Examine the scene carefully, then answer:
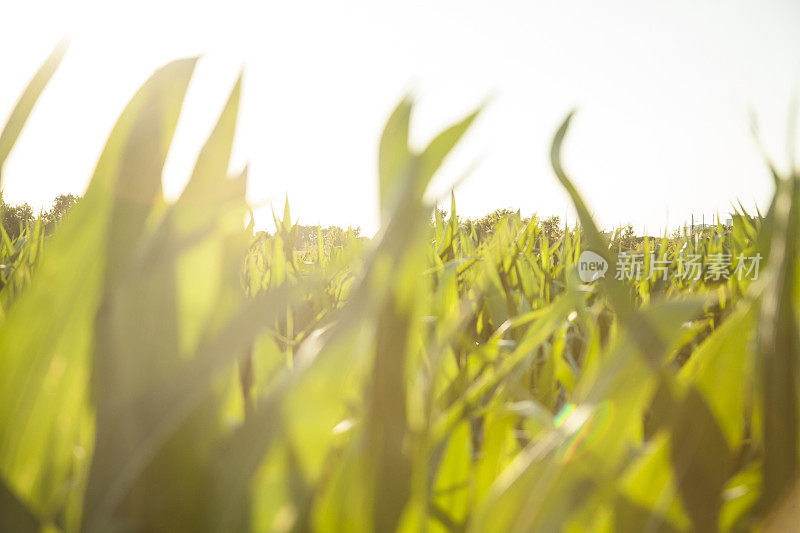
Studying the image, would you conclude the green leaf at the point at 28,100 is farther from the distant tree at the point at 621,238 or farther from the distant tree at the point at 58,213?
the distant tree at the point at 621,238

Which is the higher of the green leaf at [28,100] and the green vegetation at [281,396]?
the green leaf at [28,100]

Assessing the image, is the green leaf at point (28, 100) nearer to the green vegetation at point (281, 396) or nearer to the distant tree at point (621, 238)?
the green vegetation at point (281, 396)

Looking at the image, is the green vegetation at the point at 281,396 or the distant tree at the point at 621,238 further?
the distant tree at the point at 621,238

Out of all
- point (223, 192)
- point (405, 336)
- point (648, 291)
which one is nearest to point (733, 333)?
point (405, 336)

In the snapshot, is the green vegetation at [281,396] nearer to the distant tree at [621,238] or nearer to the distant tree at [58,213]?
the distant tree at [58,213]

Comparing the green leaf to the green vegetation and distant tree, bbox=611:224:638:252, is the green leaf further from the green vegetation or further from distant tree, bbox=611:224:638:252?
distant tree, bbox=611:224:638:252

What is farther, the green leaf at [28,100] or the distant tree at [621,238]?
the distant tree at [621,238]

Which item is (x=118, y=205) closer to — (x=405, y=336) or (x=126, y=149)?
(x=126, y=149)

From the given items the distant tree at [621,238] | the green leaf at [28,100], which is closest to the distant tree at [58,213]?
the green leaf at [28,100]

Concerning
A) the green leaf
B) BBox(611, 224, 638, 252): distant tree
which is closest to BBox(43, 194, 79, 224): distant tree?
the green leaf

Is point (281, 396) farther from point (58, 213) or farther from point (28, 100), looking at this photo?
point (58, 213)

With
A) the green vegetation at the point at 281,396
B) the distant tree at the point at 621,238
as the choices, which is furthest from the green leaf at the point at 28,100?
the distant tree at the point at 621,238

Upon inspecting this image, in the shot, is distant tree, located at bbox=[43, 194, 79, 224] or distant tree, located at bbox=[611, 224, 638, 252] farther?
distant tree, located at bbox=[611, 224, 638, 252]

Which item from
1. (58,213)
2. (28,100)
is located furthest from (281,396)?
(58,213)
